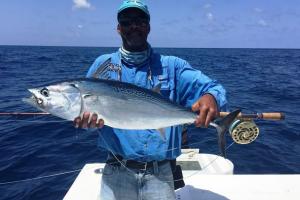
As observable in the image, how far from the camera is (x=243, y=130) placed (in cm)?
394

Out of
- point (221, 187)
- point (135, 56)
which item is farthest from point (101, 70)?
point (221, 187)

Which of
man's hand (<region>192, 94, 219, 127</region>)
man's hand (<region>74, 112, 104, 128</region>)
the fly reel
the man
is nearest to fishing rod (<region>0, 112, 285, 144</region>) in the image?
the fly reel

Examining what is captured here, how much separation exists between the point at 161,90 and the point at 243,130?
3.82 feet

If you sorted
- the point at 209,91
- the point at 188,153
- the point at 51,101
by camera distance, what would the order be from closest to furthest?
the point at 51,101, the point at 209,91, the point at 188,153

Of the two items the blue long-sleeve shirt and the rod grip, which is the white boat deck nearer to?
the rod grip

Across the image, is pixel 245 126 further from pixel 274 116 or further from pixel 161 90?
pixel 161 90

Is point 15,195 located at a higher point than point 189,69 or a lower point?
lower

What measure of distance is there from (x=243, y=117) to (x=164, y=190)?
1.25 metres

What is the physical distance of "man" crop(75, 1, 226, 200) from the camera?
10.9ft

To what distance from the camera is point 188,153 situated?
19.8 ft

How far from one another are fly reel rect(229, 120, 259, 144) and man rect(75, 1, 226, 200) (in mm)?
680

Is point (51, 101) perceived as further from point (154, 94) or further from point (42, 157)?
point (42, 157)

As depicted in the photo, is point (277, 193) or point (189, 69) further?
point (277, 193)

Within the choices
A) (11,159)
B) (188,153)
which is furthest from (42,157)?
(188,153)
